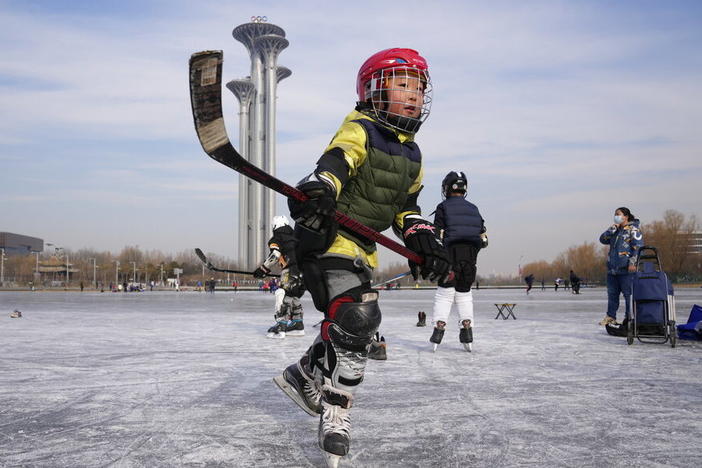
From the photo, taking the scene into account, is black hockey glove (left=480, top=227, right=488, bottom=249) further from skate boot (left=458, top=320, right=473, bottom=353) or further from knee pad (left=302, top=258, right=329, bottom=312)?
knee pad (left=302, top=258, right=329, bottom=312)

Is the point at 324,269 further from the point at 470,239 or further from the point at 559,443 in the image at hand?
the point at 470,239

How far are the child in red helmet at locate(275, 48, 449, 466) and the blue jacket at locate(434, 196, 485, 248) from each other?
306 centimetres

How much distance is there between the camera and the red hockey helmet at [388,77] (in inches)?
114

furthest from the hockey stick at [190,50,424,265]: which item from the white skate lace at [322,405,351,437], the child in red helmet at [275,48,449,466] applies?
the white skate lace at [322,405,351,437]

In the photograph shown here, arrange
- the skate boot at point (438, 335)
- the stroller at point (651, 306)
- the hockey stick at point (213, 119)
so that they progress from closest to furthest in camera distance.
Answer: the hockey stick at point (213, 119) < the skate boot at point (438, 335) < the stroller at point (651, 306)

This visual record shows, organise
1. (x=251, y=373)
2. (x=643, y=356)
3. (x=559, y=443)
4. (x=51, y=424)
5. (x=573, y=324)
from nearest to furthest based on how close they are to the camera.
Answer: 1. (x=559, y=443)
2. (x=51, y=424)
3. (x=251, y=373)
4. (x=643, y=356)
5. (x=573, y=324)

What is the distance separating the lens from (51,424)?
2.97 m

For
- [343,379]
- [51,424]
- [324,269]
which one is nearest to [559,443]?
[343,379]

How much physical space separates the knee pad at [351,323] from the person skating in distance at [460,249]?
11.8ft

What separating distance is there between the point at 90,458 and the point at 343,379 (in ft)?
3.78

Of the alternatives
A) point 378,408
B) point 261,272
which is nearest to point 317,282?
point 378,408

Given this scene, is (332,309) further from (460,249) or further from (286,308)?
(286,308)

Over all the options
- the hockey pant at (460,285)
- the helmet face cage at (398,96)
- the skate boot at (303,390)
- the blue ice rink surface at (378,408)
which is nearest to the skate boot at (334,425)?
the blue ice rink surface at (378,408)

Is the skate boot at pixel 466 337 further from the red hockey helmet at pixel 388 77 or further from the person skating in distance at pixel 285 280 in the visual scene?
the red hockey helmet at pixel 388 77
